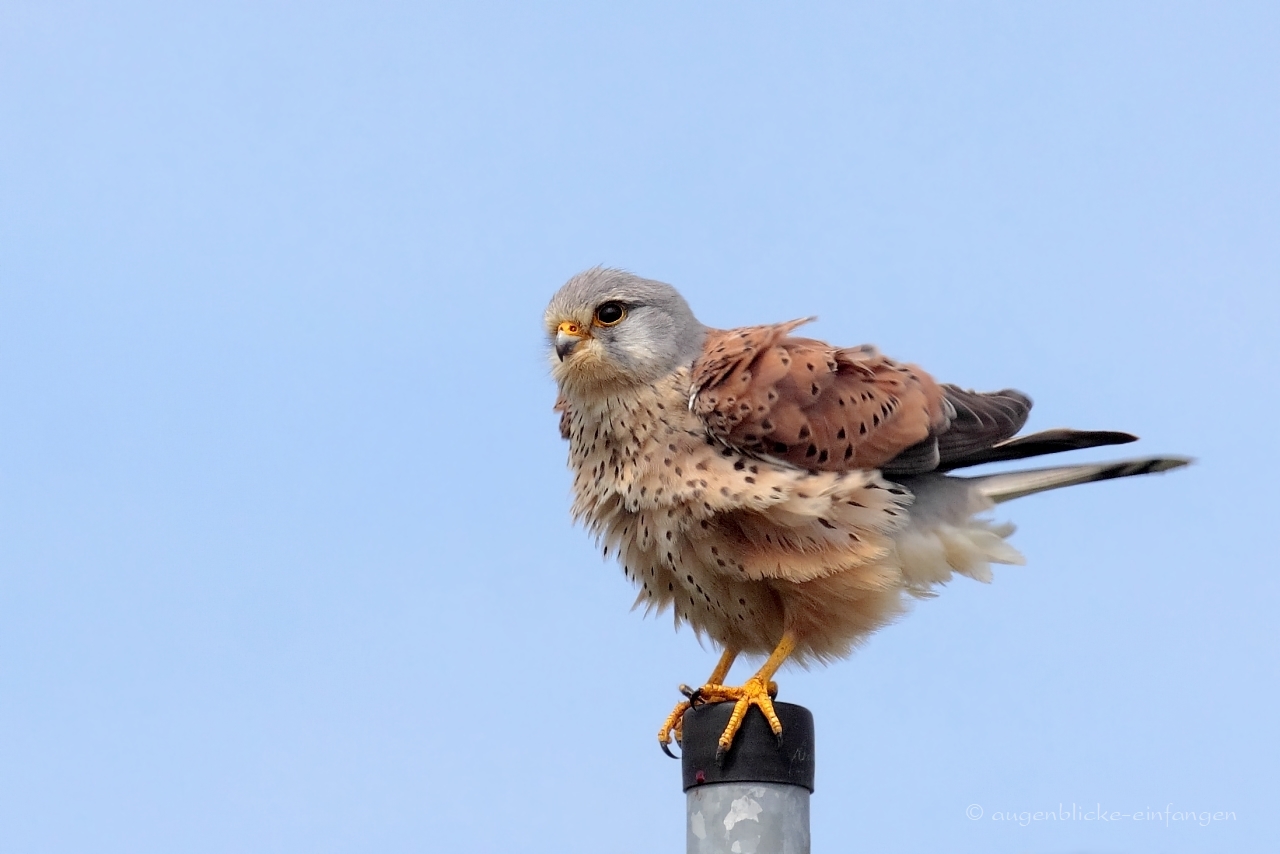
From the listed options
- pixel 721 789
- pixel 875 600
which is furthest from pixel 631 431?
pixel 721 789

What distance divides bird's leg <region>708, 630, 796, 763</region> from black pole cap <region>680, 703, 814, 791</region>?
1 centimetres

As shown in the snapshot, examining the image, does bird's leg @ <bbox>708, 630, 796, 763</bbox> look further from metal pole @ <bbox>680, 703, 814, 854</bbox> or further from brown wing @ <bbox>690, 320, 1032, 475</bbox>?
brown wing @ <bbox>690, 320, 1032, 475</bbox>

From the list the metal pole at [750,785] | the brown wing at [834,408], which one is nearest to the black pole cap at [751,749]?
the metal pole at [750,785]

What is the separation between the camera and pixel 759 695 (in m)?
4.07

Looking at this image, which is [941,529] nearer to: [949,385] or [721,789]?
[949,385]

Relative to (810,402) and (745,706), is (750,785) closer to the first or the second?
(745,706)

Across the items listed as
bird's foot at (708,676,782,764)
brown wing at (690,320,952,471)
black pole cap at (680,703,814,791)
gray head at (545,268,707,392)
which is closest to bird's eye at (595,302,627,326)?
gray head at (545,268,707,392)

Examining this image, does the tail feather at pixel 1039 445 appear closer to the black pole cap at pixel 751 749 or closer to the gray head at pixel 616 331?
the gray head at pixel 616 331

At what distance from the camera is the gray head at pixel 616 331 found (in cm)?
474

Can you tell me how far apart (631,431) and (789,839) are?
1482mm

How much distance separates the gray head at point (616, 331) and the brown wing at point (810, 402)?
0.12 meters

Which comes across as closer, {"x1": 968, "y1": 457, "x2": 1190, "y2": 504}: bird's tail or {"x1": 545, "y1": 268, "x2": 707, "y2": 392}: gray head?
{"x1": 545, "y1": 268, "x2": 707, "y2": 392}: gray head

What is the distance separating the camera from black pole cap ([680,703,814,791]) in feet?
12.5

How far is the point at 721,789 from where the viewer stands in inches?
150
